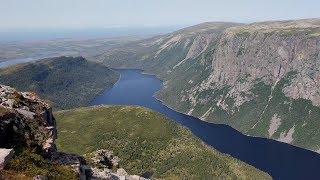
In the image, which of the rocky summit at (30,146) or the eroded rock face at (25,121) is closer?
the rocky summit at (30,146)

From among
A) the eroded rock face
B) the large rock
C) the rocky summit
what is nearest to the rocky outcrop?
the rocky summit

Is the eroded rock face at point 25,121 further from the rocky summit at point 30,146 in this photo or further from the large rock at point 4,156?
the large rock at point 4,156

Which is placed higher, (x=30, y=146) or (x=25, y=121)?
(x=25, y=121)

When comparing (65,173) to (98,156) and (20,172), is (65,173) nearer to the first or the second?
(20,172)

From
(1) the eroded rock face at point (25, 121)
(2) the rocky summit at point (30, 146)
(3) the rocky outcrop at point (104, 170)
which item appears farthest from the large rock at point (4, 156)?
(3) the rocky outcrop at point (104, 170)

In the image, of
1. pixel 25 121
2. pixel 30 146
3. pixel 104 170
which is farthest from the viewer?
pixel 104 170

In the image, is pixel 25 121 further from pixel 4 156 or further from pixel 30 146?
pixel 4 156

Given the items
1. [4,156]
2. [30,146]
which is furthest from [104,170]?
[4,156]

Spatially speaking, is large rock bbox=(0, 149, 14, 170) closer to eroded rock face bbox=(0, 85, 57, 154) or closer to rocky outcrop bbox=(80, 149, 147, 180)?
eroded rock face bbox=(0, 85, 57, 154)

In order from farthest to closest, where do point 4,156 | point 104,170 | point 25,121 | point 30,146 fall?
1. point 104,170
2. point 25,121
3. point 30,146
4. point 4,156
